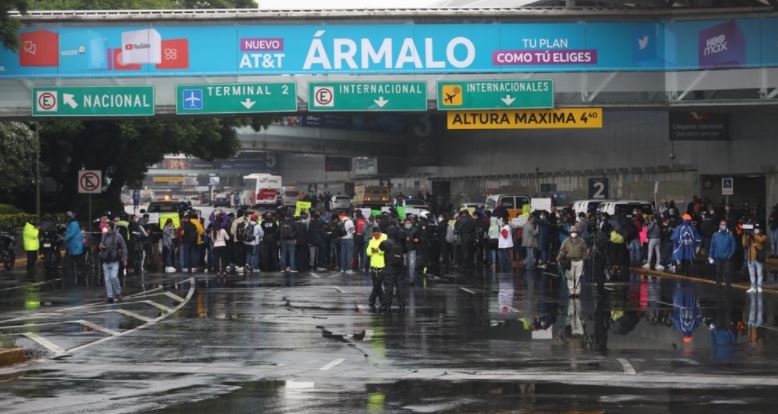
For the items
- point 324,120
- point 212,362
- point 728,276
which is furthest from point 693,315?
point 324,120

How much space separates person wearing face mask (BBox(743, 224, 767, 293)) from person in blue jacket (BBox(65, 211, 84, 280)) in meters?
15.7

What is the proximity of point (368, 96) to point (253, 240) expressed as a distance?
17.9 feet

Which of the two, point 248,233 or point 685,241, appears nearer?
point 685,241

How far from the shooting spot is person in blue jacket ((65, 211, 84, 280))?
2872 cm

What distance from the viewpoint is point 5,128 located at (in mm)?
44469

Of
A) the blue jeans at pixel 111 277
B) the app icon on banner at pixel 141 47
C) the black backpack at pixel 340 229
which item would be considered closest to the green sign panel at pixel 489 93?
the black backpack at pixel 340 229

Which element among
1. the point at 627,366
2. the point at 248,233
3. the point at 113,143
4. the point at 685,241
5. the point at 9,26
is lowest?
the point at 627,366

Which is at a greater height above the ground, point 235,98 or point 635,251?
point 235,98

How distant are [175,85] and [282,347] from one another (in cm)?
1983

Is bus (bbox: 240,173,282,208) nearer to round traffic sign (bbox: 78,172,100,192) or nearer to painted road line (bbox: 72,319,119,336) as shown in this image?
round traffic sign (bbox: 78,172,100,192)

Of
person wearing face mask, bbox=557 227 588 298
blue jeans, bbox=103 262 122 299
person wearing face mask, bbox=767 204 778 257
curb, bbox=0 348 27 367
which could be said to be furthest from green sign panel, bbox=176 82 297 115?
curb, bbox=0 348 27 367

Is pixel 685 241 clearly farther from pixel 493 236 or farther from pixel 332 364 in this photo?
pixel 332 364

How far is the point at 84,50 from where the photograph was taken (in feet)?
113

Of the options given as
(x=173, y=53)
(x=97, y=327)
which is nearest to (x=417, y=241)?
(x=173, y=53)
